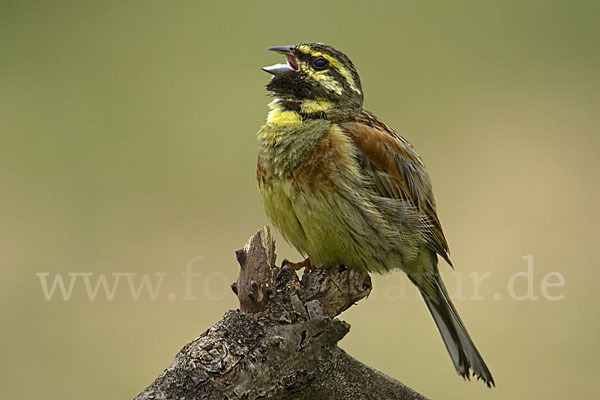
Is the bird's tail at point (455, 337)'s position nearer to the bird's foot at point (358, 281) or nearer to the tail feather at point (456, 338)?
the tail feather at point (456, 338)

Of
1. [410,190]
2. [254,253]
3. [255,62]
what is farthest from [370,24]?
[254,253]

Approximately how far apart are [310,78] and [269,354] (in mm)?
1066

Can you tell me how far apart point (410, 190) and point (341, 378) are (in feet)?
3.20

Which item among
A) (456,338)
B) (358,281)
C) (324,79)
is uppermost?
(324,79)

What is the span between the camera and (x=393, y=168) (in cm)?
291

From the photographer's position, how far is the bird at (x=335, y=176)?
9.00ft

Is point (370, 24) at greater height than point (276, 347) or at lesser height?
greater

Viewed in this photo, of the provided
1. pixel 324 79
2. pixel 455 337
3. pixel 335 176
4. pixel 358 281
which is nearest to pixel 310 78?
pixel 324 79

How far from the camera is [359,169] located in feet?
9.25

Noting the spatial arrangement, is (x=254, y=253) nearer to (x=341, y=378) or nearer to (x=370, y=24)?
(x=341, y=378)

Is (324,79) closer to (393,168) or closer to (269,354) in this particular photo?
(393,168)

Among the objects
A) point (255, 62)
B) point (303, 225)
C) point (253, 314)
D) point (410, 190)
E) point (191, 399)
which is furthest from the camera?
point (255, 62)

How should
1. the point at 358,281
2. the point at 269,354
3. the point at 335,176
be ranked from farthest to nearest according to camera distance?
the point at 335,176, the point at 358,281, the point at 269,354

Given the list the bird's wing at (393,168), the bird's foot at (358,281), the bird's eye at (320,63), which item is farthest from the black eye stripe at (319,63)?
the bird's foot at (358,281)
